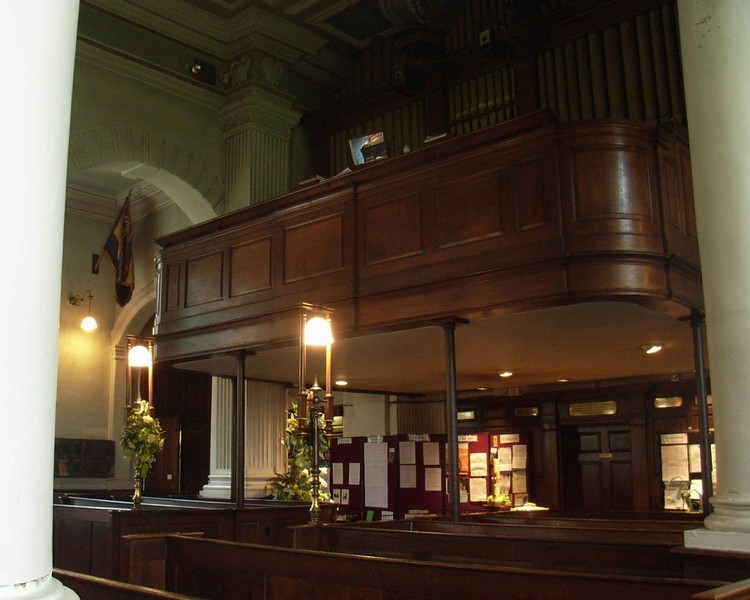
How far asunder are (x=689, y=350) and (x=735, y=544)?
548 centimetres

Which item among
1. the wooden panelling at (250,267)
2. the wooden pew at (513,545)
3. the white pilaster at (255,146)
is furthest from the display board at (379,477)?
the wooden pew at (513,545)

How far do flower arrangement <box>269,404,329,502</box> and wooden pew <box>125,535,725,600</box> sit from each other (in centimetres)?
104

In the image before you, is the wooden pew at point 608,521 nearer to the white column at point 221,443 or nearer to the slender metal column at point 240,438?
the slender metal column at point 240,438

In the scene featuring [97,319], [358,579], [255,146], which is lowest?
[358,579]

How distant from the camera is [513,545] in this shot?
5.18 metres

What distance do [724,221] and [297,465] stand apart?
5223 millimetres

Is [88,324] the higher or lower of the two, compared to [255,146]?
lower

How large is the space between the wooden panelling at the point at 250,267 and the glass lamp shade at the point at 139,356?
1111 millimetres

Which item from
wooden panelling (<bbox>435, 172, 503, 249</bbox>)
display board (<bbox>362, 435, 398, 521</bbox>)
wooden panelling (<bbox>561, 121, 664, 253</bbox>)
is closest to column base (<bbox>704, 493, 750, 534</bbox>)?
wooden panelling (<bbox>561, 121, 664, 253</bbox>)

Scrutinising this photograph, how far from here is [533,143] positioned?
22.1ft

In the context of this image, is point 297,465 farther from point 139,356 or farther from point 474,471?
point 474,471

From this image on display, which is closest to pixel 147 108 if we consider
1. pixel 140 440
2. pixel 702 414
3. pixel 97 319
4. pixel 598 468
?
pixel 97 319

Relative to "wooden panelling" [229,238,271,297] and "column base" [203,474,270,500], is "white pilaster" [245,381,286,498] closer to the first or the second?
"column base" [203,474,270,500]

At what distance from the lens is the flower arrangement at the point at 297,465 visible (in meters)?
6.27
